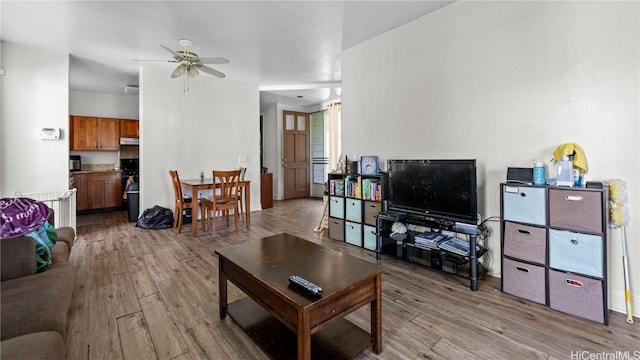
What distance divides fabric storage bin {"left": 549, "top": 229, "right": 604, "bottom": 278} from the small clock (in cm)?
181

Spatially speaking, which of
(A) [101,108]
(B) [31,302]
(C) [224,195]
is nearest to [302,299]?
(B) [31,302]

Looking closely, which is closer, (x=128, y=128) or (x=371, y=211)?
(x=371, y=211)

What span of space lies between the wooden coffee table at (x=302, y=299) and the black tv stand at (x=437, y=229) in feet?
3.93

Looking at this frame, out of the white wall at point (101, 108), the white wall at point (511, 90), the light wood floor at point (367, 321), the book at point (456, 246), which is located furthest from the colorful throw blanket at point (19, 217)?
the white wall at point (101, 108)

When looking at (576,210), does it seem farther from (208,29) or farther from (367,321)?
(208,29)

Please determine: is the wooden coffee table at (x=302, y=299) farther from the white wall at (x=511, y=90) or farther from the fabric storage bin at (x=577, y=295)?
the white wall at (x=511, y=90)

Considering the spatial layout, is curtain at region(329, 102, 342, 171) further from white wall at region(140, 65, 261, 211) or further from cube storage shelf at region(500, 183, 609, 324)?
cube storage shelf at region(500, 183, 609, 324)

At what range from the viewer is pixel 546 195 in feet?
6.75

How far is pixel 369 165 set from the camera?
3.49 metres

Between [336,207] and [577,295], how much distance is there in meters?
2.49

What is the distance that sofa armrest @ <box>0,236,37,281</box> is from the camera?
1.63m

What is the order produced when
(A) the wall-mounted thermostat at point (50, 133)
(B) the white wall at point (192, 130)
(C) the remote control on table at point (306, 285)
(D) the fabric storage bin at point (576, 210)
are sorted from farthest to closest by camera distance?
(B) the white wall at point (192, 130)
(A) the wall-mounted thermostat at point (50, 133)
(D) the fabric storage bin at point (576, 210)
(C) the remote control on table at point (306, 285)

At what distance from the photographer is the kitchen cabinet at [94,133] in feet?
19.1

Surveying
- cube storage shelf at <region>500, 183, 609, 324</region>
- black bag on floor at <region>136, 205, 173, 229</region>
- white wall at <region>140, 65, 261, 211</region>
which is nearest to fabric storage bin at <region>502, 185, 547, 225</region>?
cube storage shelf at <region>500, 183, 609, 324</region>
